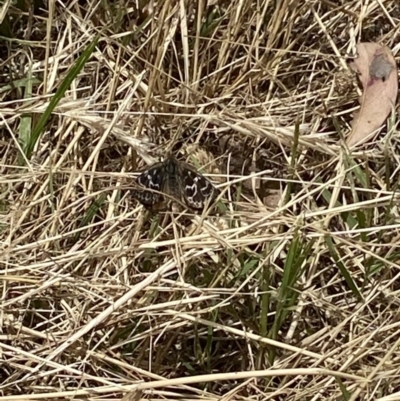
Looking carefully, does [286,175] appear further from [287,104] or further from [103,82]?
[103,82]

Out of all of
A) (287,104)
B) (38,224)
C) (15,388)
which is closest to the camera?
(15,388)

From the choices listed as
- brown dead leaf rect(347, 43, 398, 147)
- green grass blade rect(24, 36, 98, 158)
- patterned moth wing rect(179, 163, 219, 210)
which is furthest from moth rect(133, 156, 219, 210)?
brown dead leaf rect(347, 43, 398, 147)

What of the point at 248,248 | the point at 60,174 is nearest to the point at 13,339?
the point at 60,174

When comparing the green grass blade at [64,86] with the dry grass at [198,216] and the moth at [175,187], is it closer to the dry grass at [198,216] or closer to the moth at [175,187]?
the dry grass at [198,216]

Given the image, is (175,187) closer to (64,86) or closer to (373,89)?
(64,86)

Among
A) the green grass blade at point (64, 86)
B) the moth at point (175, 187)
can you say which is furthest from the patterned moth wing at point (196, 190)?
the green grass blade at point (64, 86)

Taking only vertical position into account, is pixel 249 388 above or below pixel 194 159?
below
